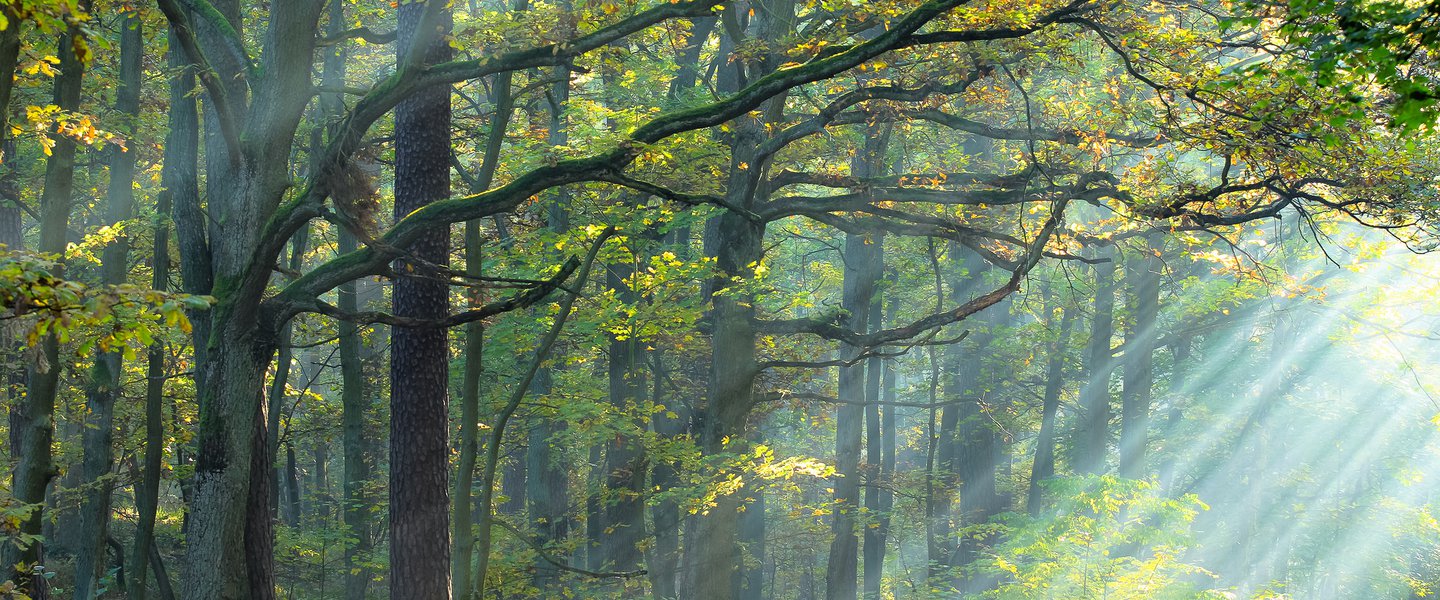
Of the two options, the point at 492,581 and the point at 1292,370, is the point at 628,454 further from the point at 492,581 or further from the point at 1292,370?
the point at 1292,370

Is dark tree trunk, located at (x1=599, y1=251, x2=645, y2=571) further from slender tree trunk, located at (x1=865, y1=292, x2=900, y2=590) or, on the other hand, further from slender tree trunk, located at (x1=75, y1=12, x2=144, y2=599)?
slender tree trunk, located at (x1=75, y1=12, x2=144, y2=599)

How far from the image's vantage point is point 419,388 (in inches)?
375

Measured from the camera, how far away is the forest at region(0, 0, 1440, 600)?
294 inches

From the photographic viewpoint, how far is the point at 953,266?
78.3 feet

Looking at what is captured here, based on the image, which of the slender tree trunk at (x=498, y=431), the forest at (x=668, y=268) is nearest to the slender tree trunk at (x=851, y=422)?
the forest at (x=668, y=268)

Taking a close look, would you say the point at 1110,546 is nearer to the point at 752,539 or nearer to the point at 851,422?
the point at 851,422

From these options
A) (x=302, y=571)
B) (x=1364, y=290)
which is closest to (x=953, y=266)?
(x=1364, y=290)

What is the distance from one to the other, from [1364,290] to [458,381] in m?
19.8

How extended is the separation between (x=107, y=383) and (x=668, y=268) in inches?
274

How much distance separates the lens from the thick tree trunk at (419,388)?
9.45 m

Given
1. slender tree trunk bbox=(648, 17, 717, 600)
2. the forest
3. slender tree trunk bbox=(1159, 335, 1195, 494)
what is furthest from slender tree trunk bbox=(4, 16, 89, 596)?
slender tree trunk bbox=(1159, 335, 1195, 494)

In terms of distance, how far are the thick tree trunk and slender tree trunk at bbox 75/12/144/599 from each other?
385 centimetres

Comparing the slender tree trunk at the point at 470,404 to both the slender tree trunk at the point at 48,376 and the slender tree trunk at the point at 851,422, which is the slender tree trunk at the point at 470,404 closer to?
the slender tree trunk at the point at 48,376

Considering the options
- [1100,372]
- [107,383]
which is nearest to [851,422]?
[1100,372]
